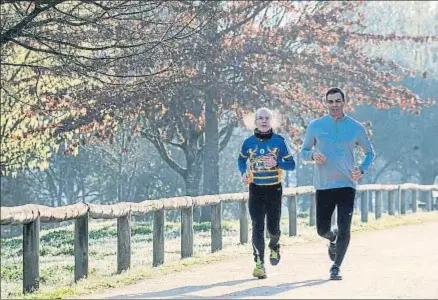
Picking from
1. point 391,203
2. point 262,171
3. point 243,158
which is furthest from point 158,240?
point 391,203

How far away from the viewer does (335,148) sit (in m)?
10.1

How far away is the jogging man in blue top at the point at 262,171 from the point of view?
10.1 metres

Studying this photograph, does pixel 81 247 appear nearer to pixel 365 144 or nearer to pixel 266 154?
pixel 266 154

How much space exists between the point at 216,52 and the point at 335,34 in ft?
16.5

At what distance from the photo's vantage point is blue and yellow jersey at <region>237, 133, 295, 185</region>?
1010 cm

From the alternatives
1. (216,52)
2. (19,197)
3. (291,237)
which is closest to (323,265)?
(291,237)

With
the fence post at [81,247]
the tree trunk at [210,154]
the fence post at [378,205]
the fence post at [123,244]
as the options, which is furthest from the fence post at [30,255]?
the tree trunk at [210,154]

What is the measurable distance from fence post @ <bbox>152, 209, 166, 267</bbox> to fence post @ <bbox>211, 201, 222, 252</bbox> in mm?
2017

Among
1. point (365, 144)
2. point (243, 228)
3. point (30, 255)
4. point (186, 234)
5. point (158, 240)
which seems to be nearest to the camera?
point (30, 255)

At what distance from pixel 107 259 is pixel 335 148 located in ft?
21.4

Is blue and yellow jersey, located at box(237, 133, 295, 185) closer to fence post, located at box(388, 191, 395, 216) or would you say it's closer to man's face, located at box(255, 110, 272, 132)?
man's face, located at box(255, 110, 272, 132)

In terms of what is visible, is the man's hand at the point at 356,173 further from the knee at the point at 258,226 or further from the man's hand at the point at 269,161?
the knee at the point at 258,226

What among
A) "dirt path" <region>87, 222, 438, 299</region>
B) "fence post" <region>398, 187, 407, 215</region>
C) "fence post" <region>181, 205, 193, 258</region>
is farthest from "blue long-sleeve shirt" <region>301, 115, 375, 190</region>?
"fence post" <region>398, 187, 407, 215</region>

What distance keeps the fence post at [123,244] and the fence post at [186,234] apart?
1.95 meters
